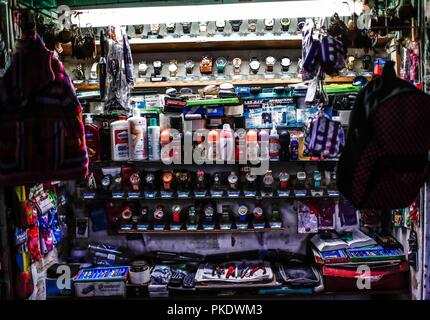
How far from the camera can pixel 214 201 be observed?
4.46m

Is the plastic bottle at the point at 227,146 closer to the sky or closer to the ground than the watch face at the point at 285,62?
closer to the ground

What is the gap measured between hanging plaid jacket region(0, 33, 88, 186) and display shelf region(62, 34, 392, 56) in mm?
2158

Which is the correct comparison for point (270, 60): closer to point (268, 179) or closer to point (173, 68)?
point (173, 68)

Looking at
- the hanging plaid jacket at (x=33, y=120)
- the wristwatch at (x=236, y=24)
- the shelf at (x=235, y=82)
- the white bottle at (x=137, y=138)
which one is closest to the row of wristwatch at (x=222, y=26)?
the wristwatch at (x=236, y=24)

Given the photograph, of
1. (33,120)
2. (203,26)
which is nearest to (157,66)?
(203,26)

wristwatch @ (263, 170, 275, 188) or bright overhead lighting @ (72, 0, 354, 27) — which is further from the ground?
bright overhead lighting @ (72, 0, 354, 27)

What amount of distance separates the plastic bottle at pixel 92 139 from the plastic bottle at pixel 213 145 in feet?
3.90

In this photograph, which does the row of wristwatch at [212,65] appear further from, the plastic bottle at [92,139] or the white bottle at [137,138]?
the plastic bottle at [92,139]

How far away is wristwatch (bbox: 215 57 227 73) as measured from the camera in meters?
4.30

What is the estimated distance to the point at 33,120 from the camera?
2.04 m

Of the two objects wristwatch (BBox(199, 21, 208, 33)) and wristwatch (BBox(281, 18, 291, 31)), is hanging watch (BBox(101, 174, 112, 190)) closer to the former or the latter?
wristwatch (BBox(199, 21, 208, 33))

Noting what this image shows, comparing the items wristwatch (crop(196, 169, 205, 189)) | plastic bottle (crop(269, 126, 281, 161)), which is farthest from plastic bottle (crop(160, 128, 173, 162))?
plastic bottle (crop(269, 126, 281, 161))

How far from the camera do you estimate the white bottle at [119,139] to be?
158 inches

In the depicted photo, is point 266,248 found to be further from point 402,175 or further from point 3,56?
point 3,56
